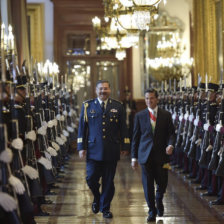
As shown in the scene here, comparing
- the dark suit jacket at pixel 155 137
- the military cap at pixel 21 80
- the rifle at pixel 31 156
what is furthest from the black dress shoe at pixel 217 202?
the military cap at pixel 21 80

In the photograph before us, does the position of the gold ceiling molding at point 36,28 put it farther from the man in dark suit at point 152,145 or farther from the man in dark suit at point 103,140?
the man in dark suit at point 152,145

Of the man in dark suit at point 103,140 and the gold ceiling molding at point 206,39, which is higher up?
the gold ceiling molding at point 206,39

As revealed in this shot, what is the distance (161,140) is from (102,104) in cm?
92

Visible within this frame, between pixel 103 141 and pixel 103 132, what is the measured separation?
11 cm

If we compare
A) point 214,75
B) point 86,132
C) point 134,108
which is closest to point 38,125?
point 86,132

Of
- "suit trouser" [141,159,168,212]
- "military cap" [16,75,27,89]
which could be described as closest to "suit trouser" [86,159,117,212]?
"suit trouser" [141,159,168,212]

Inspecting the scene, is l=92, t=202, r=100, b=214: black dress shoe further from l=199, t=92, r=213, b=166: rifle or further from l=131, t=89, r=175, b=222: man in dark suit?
l=199, t=92, r=213, b=166: rifle

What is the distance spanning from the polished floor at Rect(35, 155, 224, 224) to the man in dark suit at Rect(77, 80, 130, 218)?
0.32 meters

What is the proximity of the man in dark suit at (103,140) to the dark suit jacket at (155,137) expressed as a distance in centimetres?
27

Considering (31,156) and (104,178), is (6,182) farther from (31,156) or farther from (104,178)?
(104,178)

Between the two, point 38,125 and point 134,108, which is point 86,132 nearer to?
point 38,125

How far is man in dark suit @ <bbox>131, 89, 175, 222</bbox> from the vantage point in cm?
734

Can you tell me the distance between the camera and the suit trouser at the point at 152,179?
7348mm

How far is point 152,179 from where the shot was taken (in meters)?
7.40
